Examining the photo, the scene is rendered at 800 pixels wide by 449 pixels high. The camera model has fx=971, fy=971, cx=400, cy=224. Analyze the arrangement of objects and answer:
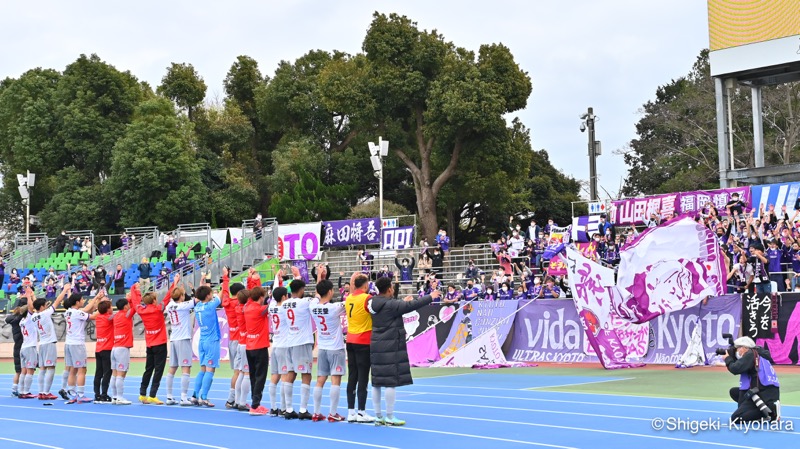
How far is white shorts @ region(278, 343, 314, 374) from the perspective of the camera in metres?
14.1

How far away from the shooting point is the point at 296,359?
14141 millimetres

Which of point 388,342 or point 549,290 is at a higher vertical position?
point 549,290

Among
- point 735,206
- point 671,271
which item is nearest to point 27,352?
point 671,271

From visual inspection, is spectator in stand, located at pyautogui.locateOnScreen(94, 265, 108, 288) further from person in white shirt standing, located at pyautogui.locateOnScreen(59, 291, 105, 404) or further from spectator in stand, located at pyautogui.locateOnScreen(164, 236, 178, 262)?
person in white shirt standing, located at pyautogui.locateOnScreen(59, 291, 105, 404)

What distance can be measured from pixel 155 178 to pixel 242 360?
116 feet

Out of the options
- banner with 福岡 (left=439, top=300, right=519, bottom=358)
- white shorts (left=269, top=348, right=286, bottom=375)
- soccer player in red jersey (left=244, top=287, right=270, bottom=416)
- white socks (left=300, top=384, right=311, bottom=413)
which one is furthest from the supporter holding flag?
banner with 福岡 (left=439, top=300, right=519, bottom=358)

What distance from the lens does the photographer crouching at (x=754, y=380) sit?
11.1 meters

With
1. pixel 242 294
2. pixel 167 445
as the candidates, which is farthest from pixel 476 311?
pixel 167 445

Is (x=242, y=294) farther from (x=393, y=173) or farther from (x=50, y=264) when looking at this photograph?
(x=393, y=173)

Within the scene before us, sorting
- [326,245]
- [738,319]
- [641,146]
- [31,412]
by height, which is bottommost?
[31,412]

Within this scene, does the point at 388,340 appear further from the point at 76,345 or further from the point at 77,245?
the point at 77,245

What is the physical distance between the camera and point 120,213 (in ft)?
166

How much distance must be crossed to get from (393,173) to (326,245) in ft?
49.6

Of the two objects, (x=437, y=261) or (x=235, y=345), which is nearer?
(x=235, y=345)
